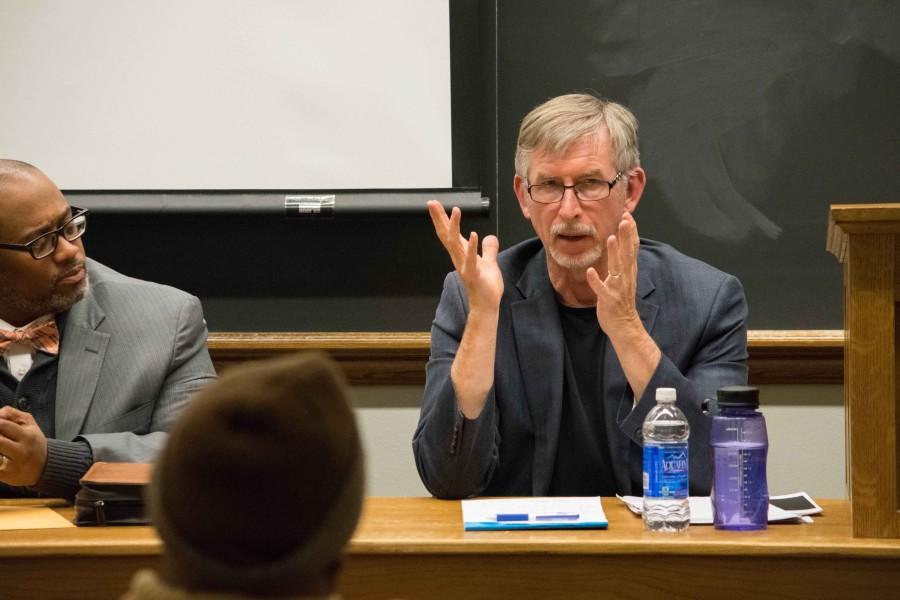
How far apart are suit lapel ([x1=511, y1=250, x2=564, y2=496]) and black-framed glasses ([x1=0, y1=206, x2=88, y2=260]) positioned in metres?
1.04

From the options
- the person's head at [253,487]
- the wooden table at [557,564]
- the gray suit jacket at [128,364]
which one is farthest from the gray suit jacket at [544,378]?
the person's head at [253,487]

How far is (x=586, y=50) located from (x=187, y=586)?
2975 millimetres

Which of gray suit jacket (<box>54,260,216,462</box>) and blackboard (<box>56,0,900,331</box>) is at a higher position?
blackboard (<box>56,0,900,331</box>)

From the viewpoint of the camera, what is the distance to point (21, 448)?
2393 mm

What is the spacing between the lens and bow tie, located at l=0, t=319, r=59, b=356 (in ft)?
9.08

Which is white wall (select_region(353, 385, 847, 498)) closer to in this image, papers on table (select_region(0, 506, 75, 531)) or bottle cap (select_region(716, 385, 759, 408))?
papers on table (select_region(0, 506, 75, 531))

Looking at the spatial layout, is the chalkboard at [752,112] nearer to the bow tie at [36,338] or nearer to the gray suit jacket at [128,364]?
the gray suit jacket at [128,364]

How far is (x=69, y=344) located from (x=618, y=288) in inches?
50.6

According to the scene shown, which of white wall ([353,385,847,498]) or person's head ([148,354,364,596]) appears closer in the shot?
person's head ([148,354,364,596])

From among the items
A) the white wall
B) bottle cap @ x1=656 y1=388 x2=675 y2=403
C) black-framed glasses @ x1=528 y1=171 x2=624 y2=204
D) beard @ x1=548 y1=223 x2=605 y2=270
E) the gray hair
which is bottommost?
the white wall

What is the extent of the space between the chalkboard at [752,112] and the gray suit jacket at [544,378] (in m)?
0.76

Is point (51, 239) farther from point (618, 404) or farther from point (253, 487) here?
point (253, 487)

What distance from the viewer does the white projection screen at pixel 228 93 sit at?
364cm

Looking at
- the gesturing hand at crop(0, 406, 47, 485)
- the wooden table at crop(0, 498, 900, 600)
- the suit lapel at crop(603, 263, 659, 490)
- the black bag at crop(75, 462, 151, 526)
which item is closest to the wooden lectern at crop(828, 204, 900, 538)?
the wooden table at crop(0, 498, 900, 600)
